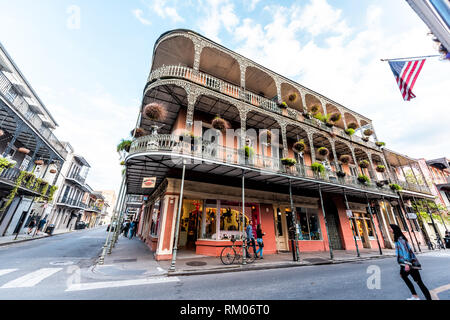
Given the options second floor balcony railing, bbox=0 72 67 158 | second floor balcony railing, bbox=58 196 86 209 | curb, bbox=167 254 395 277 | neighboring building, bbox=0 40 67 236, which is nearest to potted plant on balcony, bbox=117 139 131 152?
curb, bbox=167 254 395 277

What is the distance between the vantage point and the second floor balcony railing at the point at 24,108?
1331 cm

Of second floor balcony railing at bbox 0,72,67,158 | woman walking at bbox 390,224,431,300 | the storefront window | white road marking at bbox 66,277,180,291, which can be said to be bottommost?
white road marking at bbox 66,277,180,291

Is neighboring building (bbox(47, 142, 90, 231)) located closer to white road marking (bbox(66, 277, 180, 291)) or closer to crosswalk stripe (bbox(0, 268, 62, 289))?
crosswalk stripe (bbox(0, 268, 62, 289))

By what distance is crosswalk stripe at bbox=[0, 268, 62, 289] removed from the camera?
465 cm

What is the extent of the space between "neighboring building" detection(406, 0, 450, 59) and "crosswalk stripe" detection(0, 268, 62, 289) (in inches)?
477

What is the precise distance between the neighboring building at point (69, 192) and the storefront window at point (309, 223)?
3362 centimetres

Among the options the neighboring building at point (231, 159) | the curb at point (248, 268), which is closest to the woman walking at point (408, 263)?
the curb at point (248, 268)

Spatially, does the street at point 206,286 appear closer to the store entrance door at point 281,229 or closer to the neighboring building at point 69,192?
the store entrance door at point 281,229

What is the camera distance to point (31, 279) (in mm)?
Answer: 5199

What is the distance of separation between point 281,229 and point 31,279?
12508 millimetres

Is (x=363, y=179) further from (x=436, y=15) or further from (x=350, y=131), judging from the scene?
(x=436, y=15)

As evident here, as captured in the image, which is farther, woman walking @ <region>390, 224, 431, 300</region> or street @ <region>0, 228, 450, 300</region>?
street @ <region>0, 228, 450, 300</region>

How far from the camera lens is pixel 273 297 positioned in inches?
164
